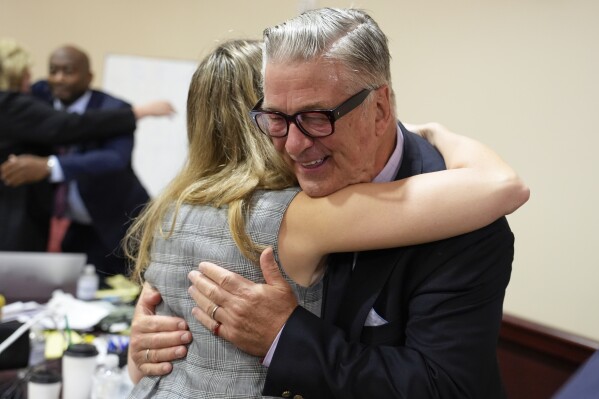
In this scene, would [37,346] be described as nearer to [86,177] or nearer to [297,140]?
[297,140]

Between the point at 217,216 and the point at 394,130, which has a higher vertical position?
the point at 394,130

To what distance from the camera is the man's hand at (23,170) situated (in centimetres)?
357

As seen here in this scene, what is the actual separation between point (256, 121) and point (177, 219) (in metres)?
0.26

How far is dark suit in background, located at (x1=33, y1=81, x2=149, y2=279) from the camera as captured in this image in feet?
12.5

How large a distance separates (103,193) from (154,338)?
105 inches

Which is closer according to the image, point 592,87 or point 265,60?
point 265,60

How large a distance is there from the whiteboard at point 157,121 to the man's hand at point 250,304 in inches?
152

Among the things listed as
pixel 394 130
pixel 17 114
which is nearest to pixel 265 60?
pixel 394 130

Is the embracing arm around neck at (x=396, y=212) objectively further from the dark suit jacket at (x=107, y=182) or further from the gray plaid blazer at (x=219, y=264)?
the dark suit jacket at (x=107, y=182)

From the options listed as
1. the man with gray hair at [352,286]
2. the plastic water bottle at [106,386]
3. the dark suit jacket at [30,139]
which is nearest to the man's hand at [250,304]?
the man with gray hair at [352,286]

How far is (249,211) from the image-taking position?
4.33 feet

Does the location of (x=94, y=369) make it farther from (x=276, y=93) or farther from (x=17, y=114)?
(x=17, y=114)

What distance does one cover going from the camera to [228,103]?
1.42m

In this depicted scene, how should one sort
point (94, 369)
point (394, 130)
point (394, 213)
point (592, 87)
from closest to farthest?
point (394, 213) → point (394, 130) → point (94, 369) → point (592, 87)
